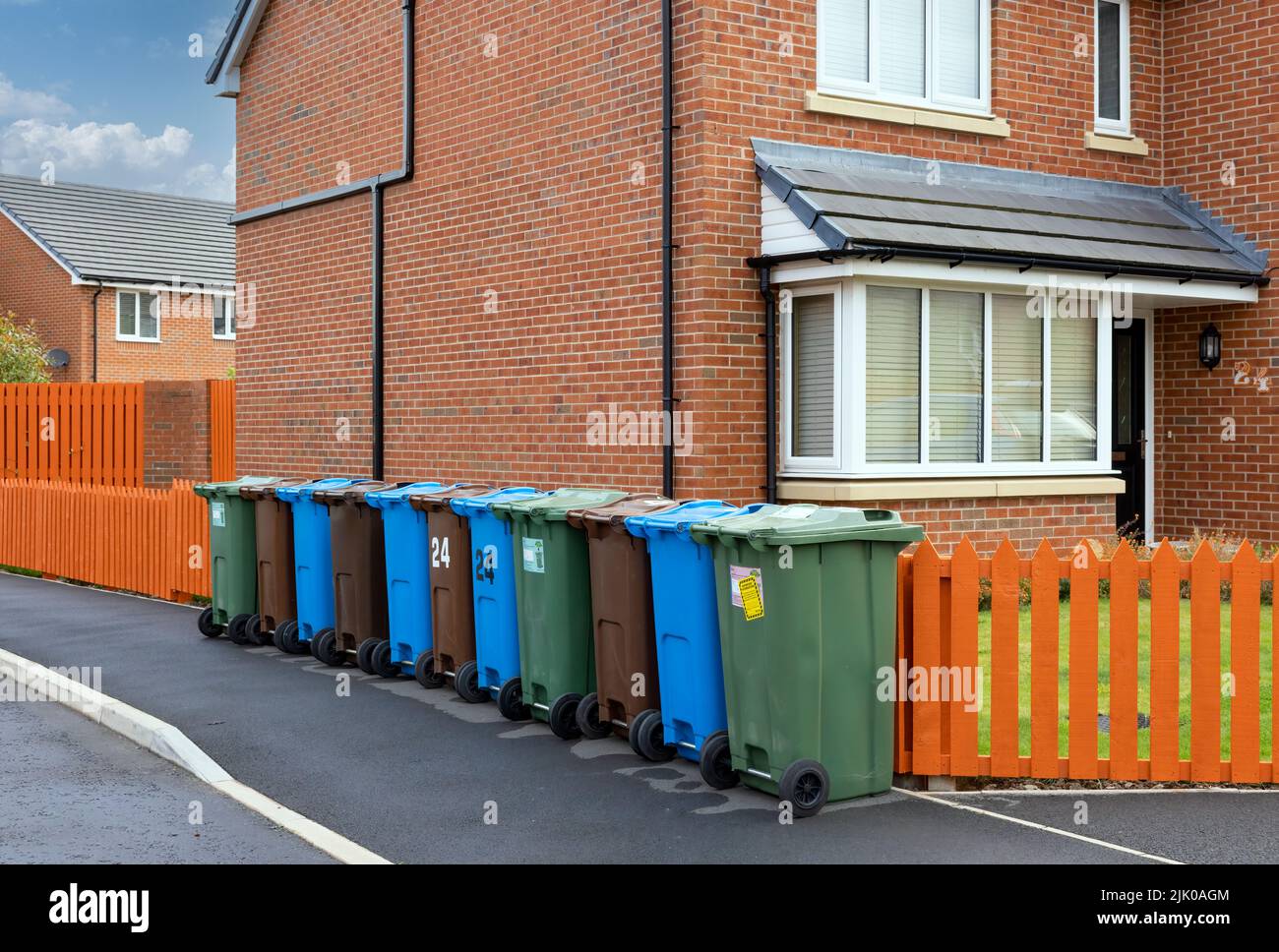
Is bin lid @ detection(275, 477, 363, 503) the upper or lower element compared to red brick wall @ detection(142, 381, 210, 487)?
lower

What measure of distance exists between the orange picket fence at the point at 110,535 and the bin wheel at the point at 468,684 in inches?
214

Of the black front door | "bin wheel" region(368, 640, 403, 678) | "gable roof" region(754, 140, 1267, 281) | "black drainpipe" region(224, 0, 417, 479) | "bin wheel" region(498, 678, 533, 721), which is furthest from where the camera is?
the black front door

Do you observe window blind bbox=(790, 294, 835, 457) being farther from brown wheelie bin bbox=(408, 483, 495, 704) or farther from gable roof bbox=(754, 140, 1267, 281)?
brown wheelie bin bbox=(408, 483, 495, 704)

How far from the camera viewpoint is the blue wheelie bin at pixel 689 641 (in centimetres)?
681

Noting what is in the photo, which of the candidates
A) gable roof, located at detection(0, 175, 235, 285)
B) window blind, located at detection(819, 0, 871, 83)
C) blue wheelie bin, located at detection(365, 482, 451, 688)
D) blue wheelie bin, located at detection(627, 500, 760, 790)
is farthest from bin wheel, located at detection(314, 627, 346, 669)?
gable roof, located at detection(0, 175, 235, 285)

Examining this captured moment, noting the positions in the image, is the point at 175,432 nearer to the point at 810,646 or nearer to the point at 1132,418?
the point at 1132,418

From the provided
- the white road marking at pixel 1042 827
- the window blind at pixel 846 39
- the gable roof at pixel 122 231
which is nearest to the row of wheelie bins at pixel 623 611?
the white road marking at pixel 1042 827

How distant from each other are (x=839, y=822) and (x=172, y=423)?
13.3 metres

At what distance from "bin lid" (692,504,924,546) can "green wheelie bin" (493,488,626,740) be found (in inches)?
52.9

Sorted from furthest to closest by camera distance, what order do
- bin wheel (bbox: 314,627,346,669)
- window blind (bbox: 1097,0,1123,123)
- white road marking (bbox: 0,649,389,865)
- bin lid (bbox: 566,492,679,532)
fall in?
window blind (bbox: 1097,0,1123,123)
bin wheel (bbox: 314,627,346,669)
bin lid (bbox: 566,492,679,532)
white road marking (bbox: 0,649,389,865)

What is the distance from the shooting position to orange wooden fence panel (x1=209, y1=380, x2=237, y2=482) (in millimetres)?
16891

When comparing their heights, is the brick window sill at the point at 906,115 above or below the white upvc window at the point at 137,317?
below

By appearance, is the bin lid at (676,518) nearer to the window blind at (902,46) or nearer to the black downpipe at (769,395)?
the black downpipe at (769,395)
